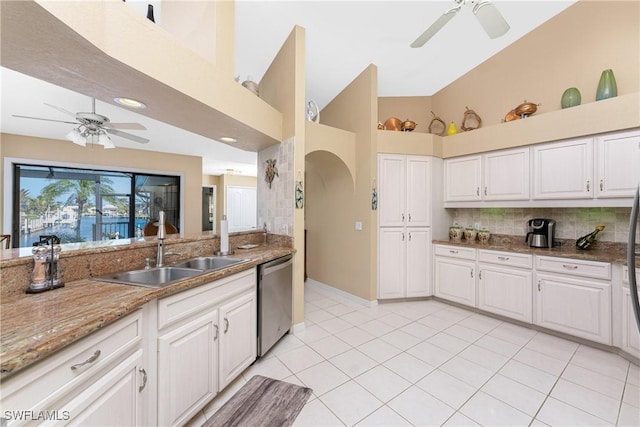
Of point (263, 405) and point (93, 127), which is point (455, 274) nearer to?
point (263, 405)

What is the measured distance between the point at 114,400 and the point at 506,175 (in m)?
4.14

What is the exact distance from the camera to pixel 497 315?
3.05 m

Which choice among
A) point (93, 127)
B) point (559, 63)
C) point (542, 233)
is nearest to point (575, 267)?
point (542, 233)

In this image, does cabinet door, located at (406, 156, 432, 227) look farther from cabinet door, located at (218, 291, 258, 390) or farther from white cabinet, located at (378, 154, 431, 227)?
cabinet door, located at (218, 291, 258, 390)

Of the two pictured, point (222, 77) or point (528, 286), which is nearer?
point (222, 77)

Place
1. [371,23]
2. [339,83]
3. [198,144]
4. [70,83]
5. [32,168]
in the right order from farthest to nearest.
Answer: [198,144] < [32,168] < [339,83] < [371,23] < [70,83]

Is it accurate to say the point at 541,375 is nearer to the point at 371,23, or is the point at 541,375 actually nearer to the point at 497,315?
the point at 497,315

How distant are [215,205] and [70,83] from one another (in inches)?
313

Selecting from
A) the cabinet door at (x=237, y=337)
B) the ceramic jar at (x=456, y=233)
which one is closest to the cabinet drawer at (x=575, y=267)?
the ceramic jar at (x=456, y=233)

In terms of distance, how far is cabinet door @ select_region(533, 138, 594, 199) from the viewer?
2.60 metres

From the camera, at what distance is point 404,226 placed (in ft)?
11.8

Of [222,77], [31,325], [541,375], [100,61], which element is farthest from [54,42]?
[541,375]

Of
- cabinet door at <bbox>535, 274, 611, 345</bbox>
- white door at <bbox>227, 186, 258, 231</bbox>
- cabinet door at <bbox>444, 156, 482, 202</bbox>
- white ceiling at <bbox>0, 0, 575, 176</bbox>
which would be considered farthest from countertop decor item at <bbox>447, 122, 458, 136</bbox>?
white door at <bbox>227, 186, 258, 231</bbox>

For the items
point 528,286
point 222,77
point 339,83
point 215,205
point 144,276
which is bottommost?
point 528,286
